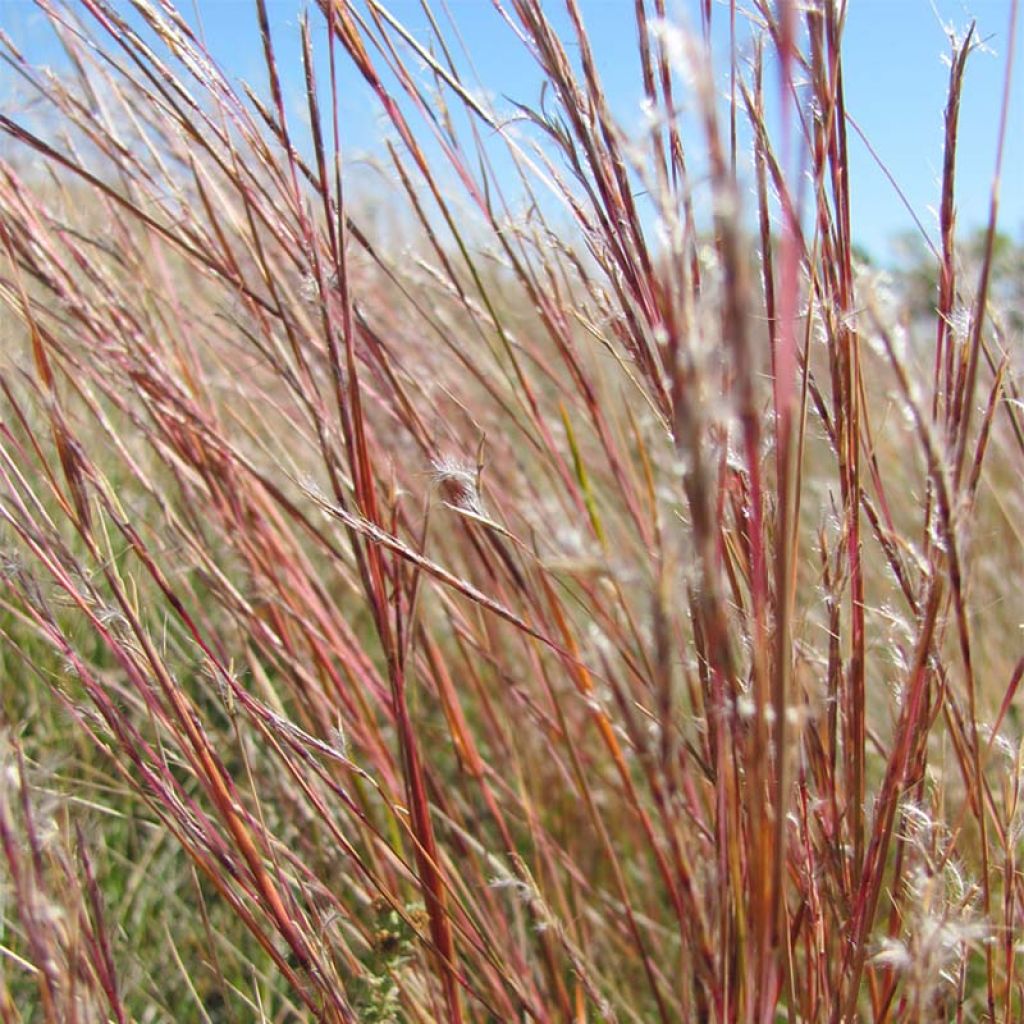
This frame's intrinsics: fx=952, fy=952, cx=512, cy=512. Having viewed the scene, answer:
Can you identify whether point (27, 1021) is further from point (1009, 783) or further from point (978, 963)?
point (978, 963)

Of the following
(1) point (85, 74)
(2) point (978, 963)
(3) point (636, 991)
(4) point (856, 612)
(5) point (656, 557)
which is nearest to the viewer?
(5) point (656, 557)

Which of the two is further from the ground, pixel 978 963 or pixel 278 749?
pixel 278 749

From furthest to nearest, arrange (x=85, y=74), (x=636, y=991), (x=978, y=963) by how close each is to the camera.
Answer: (x=978, y=963)
(x=636, y=991)
(x=85, y=74)

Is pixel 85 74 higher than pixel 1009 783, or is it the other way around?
pixel 85 74

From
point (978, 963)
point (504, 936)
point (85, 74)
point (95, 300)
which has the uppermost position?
point (85, 74)

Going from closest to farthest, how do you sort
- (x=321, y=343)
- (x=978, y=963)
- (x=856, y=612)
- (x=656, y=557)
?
1. (x=656, y=557)
2. (x=856, y=612)
3. (x=321, y=343)
4. (x=978, y=963)

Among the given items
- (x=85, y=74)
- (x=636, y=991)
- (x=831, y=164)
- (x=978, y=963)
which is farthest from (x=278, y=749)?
(x=978, y=963)

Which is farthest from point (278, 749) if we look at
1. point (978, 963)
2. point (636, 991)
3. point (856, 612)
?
point (978, 963)

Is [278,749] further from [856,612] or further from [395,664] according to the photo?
[856,612]

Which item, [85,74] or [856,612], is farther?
[85,74]

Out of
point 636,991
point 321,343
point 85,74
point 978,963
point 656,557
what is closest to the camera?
point 656,557
